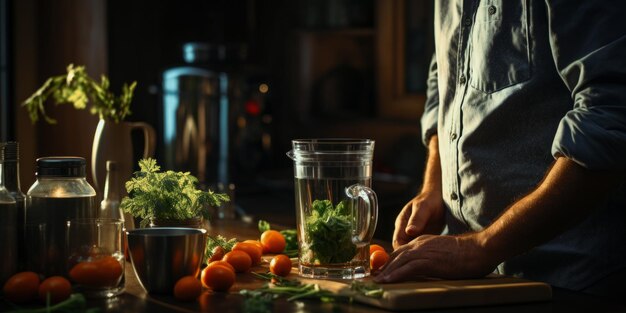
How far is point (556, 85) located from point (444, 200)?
382 mm

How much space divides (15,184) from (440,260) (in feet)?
2.19

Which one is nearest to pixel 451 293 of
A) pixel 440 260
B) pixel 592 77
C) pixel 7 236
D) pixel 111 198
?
pixel 440 260

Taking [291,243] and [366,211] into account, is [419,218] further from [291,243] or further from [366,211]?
[366,211]

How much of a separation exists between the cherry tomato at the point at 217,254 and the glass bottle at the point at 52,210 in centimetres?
27

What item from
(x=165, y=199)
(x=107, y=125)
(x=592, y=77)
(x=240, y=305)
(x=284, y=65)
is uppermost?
(x=284, y=65)

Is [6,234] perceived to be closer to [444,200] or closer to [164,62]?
[444,200]

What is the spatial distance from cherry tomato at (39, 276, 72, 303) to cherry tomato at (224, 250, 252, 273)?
1.03ft

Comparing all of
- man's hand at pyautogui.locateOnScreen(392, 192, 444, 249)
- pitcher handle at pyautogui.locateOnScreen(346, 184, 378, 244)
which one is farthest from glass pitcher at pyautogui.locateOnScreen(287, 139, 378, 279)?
man's hand at pyautogui.locateOnScreen(392, 192, 444, 249)

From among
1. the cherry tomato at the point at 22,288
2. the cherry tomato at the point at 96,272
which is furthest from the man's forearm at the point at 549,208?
the cherry tomato at the point at 22,288

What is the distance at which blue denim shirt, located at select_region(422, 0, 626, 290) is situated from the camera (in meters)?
1.55

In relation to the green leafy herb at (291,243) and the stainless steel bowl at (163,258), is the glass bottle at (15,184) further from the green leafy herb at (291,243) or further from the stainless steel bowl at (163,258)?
the green leafy herb at (291,243)

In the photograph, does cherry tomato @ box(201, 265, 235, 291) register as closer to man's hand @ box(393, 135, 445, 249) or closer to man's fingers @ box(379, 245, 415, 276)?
man's fingers @ box(379, 245, 415, 276)

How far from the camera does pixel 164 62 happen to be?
4660mm

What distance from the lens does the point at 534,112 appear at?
1773 millimetres
